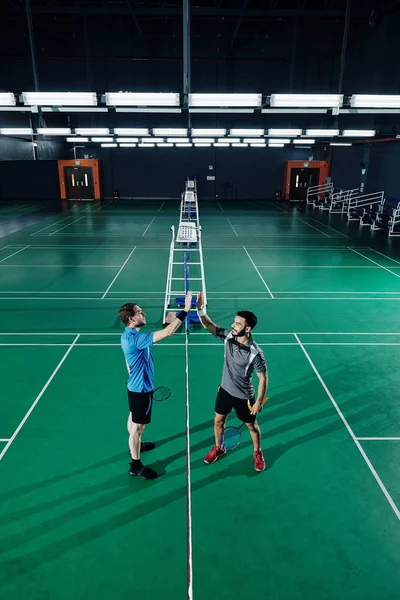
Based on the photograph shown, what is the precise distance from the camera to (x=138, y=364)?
419 centimetres

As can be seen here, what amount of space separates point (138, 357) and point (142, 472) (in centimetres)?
141

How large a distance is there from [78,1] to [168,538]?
74.8 feet

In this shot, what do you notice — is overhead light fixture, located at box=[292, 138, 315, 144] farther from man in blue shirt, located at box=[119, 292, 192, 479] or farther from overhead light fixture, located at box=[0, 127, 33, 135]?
man in blue shirt, located at box=[119, 292, 192, 479]

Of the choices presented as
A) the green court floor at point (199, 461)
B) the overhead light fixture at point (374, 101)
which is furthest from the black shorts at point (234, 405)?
the overhead light fixture at point (374, 101)

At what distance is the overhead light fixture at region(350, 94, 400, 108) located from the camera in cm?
781

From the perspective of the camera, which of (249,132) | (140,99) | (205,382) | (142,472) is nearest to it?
(142,472)

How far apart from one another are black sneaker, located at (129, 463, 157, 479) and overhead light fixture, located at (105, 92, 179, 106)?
6419 mm

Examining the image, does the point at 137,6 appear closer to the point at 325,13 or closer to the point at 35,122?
the point at 35,122

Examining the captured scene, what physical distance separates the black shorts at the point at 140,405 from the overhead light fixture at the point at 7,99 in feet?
21.6

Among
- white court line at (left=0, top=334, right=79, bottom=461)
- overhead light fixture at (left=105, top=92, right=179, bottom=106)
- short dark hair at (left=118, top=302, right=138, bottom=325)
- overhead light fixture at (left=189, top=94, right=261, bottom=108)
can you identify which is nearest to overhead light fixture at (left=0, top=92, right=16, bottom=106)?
overhead light fixture at (left=105, top=92, right=179, bottom=106)

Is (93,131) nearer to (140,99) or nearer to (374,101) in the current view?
(140,99)

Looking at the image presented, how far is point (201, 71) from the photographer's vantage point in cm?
2825

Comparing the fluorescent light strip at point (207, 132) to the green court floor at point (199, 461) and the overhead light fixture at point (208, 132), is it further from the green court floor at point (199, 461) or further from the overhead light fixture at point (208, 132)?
the green court floor at point (199, 461)

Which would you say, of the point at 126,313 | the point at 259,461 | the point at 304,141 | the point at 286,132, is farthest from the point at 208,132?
the point at 259,461
